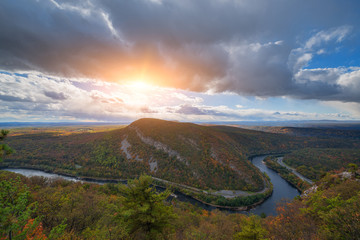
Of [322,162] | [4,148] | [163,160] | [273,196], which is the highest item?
[4,148]

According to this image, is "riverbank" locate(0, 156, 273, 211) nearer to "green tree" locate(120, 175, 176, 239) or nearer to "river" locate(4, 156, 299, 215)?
"river" locate(4, 156, 299, 215)

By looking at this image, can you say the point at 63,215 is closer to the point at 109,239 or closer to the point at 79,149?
the point at 109,239

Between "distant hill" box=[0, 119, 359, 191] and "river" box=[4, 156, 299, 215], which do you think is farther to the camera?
"distant hill" box=[0, 119, 359, 191]

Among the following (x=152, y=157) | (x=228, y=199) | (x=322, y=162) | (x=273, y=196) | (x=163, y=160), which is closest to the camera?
(x=228, y=199)

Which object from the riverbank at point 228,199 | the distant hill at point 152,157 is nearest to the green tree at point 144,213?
the riverbank at point 228,199

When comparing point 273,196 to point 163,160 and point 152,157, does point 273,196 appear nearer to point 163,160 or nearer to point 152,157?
point 163,160

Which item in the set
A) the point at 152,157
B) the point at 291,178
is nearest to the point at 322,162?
the point at 291,178

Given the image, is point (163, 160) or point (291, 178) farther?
point (163, 160)

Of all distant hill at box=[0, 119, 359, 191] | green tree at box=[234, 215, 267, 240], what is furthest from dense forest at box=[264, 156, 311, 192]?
green tree at box=[234, 215, 267, 240]

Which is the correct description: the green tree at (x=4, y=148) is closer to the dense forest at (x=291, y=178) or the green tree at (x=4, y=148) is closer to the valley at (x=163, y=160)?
the valley at (x=163, y=160)
